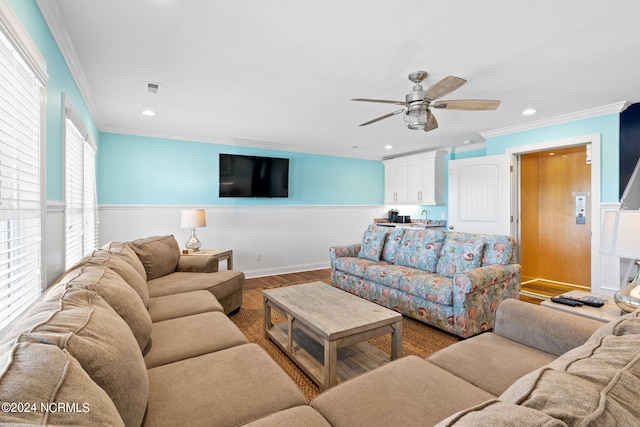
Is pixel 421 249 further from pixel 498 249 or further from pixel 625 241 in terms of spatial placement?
pixel 625 241

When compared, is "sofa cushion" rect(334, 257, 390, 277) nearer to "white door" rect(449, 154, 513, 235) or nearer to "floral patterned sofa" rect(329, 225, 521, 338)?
"floral patterned sofa" rect(329, 225, 521, 338)

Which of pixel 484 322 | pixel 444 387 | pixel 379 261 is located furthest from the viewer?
pixel 379 261

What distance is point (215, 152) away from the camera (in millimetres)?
5004

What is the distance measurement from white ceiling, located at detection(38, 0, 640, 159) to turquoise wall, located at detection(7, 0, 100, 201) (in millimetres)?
98

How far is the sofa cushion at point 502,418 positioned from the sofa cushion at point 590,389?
48 millimetres

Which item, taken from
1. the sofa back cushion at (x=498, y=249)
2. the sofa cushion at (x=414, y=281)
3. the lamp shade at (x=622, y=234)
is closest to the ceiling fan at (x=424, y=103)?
the lamp shade at (x=622, y=234)

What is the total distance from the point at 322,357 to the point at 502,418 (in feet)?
6.66

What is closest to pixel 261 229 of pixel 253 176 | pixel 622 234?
pixel 253 176

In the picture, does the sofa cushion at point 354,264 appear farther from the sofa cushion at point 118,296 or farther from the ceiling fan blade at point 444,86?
the sofa cushion at point 118,296

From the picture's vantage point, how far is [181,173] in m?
4.75

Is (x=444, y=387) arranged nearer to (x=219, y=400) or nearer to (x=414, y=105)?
(x=219, y=400)

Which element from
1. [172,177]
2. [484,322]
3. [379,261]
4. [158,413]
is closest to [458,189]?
[379,261]

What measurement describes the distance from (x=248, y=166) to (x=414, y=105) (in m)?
3.26

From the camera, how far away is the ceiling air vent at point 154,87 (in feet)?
9.23
